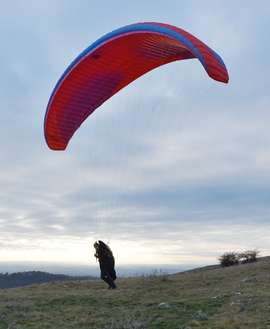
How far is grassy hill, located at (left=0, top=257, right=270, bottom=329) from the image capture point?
12.9 metres

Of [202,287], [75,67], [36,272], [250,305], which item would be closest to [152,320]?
[250,305]

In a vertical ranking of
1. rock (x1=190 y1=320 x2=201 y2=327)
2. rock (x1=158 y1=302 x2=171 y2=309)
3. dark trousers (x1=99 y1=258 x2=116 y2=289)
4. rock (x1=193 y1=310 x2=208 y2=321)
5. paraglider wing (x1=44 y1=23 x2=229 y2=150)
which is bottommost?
rock (x1=190 y1=320 x2=201 y2=327)

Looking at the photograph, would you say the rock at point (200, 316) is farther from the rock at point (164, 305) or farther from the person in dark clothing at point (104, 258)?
the person in dark clothing at point (104, 258)

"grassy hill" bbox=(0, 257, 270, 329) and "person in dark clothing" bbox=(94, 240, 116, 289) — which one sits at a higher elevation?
"person in dark clothing" bbox=(94, 240, 116, 289)

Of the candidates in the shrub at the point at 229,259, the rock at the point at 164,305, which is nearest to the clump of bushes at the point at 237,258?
the shrub at the point at 229,259

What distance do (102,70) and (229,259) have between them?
465 inches

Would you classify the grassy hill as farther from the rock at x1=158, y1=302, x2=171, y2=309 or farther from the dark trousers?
the dark trousers

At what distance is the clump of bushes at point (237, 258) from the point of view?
24.5 meters

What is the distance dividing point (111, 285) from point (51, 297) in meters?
2.20

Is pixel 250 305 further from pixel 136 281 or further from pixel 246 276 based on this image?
pixel 136 281

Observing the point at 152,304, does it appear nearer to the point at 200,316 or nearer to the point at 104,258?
the point at 200,316

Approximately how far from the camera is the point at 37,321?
1462cm

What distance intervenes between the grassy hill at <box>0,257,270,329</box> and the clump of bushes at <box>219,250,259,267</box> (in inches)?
139

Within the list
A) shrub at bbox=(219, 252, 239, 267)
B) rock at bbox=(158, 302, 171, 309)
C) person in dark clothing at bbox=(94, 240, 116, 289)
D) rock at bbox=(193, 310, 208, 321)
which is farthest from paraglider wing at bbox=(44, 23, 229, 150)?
shrub at bbox=(219, 252, 239, 267)
